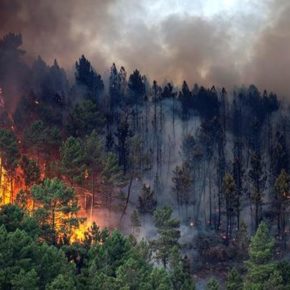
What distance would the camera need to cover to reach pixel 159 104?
6560 inches

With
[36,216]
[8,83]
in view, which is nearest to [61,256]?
[36,216]

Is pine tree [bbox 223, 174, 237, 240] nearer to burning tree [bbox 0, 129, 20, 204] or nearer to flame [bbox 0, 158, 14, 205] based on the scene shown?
burning tree [bbox 0, 129, 20, 204]

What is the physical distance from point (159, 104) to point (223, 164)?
41775 millimetres

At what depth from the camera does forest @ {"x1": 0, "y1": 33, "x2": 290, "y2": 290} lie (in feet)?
209

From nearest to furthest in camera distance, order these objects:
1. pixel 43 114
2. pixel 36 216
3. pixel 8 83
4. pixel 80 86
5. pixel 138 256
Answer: pixel 138 256 → pixel 36 216 → pixel 43 114 → pixel 8 83 → pixel 80 86

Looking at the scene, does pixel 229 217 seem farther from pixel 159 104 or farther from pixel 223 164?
pixel 159 104

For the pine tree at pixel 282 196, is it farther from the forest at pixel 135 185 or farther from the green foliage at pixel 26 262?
the green foliage at pixel 26 262

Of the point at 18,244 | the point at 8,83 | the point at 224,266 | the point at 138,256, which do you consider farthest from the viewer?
the point at 8,83

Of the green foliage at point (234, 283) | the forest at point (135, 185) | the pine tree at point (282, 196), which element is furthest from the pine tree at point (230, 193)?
the green foliage at point (234, 283)

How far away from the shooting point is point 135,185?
12800 cm

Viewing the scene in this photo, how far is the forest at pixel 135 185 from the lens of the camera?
63812mm

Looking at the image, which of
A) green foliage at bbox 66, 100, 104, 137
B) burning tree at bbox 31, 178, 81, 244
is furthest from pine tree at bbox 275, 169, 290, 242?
burning tree at bbox 31, 178, 81, 244

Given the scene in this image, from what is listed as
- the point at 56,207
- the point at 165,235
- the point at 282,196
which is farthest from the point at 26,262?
the point at 282,196

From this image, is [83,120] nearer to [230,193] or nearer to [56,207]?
[230,193]
